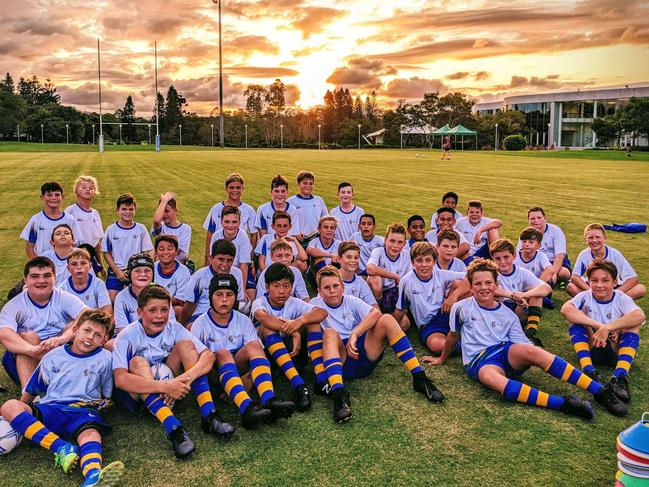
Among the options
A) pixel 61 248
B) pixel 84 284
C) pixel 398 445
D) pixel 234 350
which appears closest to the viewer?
pixel 398 445

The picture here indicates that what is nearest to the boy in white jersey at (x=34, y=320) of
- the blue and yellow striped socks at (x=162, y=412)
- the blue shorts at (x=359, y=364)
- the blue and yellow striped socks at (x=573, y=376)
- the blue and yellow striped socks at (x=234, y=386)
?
the blue and yellow striped socks at (x=162, y=412)

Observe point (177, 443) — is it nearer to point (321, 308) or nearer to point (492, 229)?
point (321, 308)

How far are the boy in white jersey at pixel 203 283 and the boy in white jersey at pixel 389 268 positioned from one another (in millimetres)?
1808

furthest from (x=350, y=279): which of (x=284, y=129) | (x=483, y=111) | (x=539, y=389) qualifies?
(x=284, y=129)

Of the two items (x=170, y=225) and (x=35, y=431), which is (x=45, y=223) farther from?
(x=35, y=431)

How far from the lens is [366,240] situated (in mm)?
7789

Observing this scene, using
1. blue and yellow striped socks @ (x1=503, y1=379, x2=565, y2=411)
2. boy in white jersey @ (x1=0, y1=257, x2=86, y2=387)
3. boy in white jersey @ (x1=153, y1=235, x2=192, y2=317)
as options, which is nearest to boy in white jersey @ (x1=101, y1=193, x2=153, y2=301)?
boy in white jersey @ (x1=153, y1=235, x2=192, y2=317)

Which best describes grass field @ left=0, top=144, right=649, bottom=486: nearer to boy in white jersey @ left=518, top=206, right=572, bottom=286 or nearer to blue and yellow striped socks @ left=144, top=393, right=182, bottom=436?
blue and yellow striped socks @ left=144, top=393, right=182, bottom=436

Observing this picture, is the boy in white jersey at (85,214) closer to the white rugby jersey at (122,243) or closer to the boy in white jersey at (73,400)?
the white rugby jersey at (122,243)

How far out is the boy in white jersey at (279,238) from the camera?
7.18 m

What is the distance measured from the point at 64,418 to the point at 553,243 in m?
6.46

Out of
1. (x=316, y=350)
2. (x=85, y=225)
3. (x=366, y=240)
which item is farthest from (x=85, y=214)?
(x=316, y=350)

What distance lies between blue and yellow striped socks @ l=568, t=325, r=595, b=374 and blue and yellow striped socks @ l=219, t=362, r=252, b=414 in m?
2.99

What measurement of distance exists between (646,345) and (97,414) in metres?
5.33
